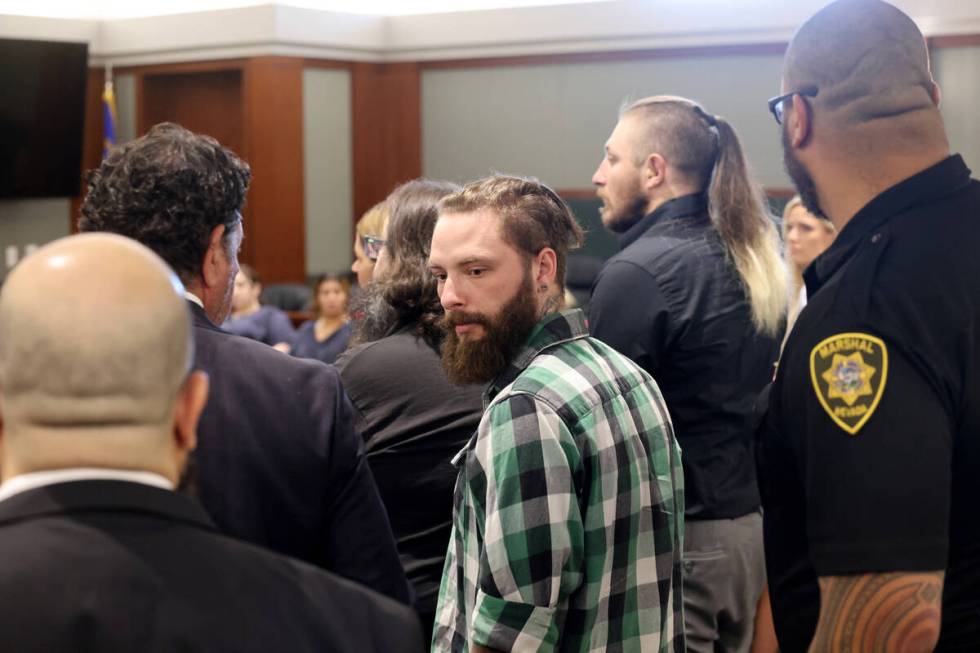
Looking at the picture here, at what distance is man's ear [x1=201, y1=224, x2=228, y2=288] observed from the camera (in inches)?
80.1

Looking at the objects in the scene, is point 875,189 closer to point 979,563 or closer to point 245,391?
point 979,563

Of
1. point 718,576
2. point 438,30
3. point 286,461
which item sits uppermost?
point 438,30

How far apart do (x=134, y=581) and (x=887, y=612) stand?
0.93m

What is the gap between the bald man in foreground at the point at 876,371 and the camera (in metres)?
1.57

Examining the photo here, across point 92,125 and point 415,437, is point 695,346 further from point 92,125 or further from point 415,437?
point 92,125

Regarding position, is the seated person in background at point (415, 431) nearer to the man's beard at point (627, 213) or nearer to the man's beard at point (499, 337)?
the man's beard at point (499, 337)

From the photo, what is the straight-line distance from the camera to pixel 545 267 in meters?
2.23

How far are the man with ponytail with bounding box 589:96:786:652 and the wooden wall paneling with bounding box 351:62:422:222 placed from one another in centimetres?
598

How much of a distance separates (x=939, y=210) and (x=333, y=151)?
25.5ft

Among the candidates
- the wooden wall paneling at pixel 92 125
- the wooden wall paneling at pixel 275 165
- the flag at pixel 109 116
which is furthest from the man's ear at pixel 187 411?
the wooden wall paneling at pixel 92 125

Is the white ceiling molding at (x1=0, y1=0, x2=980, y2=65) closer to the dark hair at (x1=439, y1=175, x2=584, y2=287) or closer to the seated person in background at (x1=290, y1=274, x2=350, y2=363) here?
the seated person in background at (x1=290, y1=274, x2=350, y2=363)

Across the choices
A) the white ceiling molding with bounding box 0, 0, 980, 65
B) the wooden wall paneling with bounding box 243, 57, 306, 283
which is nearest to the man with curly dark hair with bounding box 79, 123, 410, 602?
the white ceiling molding with bounding box 0, 0, 980, 65

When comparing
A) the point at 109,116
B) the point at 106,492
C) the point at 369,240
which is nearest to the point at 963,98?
the point at 369,240

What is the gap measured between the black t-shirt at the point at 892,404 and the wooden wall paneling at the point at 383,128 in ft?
25.2
